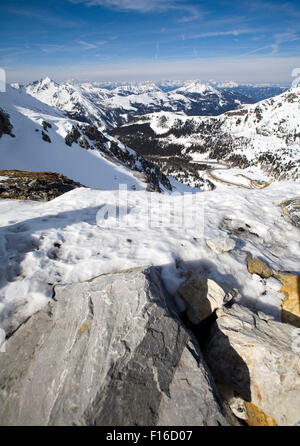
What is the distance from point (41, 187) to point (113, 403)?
14.1 metres

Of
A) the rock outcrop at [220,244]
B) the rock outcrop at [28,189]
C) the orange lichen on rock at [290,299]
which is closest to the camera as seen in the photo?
the orange lichen on rock at [290,299]

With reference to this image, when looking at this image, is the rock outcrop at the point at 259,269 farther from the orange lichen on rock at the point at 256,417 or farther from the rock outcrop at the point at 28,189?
the rock outcrop at the point at 28,189

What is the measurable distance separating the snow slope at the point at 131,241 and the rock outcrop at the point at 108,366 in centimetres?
104

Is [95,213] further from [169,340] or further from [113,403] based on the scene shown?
[113,403]

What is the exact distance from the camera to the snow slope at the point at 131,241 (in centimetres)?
632

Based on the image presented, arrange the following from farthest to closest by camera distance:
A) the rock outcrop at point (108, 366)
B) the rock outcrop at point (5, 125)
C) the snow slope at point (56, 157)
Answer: the rock outcrop at point (5, 125) → the snow slope at point (56, 157) → the rock outcrop at point (108, 366)

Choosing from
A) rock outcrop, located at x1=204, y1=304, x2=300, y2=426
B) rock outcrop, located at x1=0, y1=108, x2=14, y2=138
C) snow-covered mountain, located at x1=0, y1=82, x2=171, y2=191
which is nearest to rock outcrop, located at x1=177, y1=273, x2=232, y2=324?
rock outcrop, located at x1=204, y1=304, x2=300, y2=426

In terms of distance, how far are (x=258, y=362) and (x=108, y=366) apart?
3208 mm

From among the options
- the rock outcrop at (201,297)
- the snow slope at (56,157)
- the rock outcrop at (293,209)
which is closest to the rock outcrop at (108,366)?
the rock outcrop at (201,297)

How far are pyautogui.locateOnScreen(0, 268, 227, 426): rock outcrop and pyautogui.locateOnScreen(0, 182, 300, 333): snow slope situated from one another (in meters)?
1.04

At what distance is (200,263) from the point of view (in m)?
7.52

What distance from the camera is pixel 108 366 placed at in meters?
3.89

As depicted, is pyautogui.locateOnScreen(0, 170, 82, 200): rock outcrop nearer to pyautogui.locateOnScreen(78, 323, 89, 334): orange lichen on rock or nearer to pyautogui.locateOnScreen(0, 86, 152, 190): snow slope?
pyautogui.locateOnScreen(78, 323, 89, 334): orange lichen on rock

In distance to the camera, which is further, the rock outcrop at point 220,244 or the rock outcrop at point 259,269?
the rock outcrop at point 220,244
